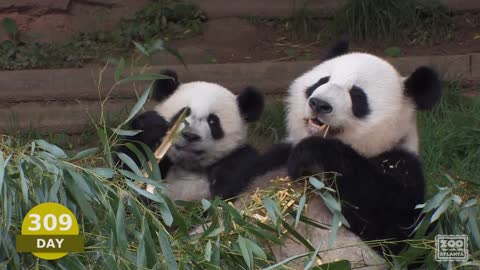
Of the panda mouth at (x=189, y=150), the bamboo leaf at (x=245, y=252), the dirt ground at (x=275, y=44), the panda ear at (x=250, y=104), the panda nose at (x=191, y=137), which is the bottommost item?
the bamboo leaf at (x=245, y=252)

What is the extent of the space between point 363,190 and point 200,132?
1541 mm

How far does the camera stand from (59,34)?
10281 mm

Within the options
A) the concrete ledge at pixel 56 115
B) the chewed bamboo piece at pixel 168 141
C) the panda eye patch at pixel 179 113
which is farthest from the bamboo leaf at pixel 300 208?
the concrete ledge at pixel 56 115

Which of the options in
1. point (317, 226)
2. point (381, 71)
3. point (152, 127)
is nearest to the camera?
point (317, 226)

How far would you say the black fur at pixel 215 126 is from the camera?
24.1 ft

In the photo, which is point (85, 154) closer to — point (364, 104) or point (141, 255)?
point (141, 255)

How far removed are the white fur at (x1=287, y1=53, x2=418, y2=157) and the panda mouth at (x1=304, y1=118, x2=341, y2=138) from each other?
0.04 metres

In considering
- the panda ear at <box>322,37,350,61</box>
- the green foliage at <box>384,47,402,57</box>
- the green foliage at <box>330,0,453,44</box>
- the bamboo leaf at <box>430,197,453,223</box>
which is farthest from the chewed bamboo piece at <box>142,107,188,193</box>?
the green foliage at <box>330,0,453,44</box>

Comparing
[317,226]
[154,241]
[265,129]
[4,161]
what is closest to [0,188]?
[4,161]

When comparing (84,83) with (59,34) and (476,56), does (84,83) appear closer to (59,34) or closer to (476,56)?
(59,34)

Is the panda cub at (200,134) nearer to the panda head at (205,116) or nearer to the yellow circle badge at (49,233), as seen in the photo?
the panda head at (205,116)

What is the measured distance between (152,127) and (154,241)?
1.55 meters

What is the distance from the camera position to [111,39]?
10.2m

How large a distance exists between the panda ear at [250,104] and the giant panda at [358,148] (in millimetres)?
833
